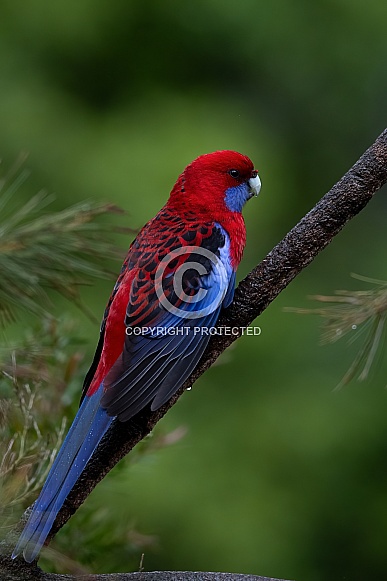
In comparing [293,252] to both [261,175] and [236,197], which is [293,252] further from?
→ [261,175]

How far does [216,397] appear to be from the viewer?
292cm

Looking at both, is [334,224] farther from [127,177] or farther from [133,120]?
[133,120]

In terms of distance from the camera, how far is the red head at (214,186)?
1604 millimetres

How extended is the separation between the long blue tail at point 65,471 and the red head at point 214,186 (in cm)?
47

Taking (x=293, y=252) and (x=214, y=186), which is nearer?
(x=293, y=252)

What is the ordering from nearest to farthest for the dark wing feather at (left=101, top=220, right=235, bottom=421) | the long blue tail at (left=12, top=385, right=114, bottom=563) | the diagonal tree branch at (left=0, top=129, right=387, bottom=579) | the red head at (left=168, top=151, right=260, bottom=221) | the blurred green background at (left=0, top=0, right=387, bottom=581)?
the long blue tail at (left=12, top=385, right=114, bottom=563) < the diagonal tree branch at (left=0, top=129, right=387, bottom=579) < the dark wing feather at (left=101, top=220, right=235, bottom=421) < the red head at (left=168, top=151, right=260, bottom=221) < the blurred green background at (left=0, top=0, right=387, bottom=581)

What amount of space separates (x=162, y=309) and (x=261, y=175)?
5.95ft

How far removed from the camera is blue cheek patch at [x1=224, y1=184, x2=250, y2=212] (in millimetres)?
1620

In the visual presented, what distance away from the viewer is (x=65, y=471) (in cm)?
117

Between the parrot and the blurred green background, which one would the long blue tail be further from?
the blurred green background

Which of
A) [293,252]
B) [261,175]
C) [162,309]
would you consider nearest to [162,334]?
[162,309]

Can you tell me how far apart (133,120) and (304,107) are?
86cm

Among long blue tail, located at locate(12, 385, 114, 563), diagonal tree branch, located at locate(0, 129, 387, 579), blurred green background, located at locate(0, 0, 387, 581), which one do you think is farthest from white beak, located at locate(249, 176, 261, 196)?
blurred green background, located at locate(0, 0, 387, 581)

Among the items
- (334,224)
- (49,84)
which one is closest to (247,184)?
(334,224)
